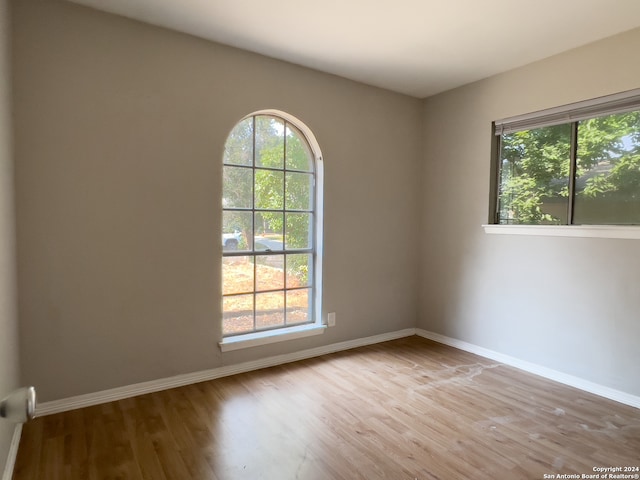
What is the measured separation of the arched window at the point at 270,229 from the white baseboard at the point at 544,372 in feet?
4.59

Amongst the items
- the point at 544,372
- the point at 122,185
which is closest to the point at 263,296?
the point at 122,185

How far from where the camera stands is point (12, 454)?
1.80 metres

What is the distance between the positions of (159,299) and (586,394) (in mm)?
3166

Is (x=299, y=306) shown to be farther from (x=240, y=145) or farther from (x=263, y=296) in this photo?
(x=240, y=145)

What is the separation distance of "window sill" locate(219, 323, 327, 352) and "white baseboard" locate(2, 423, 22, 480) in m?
1.24

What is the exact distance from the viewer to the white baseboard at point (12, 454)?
65.1 inches

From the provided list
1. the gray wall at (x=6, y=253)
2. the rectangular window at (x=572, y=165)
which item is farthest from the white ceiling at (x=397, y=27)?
the gray wall at (x=6, y=253)

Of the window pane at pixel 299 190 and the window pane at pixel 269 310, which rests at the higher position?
the window pane at pixel 299 190

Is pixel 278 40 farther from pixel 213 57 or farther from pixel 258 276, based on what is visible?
pixel 258 276

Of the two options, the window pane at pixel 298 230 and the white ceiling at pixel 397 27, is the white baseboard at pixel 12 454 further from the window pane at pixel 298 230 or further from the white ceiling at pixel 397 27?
the white ceiling at pixel 397 27

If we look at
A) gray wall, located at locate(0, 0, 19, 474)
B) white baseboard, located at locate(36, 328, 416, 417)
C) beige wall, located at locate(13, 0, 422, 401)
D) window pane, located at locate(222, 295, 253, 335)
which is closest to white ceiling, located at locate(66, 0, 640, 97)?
beige wall, located at locate(13, 0, 422, 401)

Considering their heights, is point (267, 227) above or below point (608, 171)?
below

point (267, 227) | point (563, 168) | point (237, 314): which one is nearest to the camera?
point (563, 168)

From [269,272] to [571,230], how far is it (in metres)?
2.41
